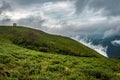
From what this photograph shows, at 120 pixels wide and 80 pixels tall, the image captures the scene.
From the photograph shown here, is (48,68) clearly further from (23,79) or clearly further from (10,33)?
(10,33)

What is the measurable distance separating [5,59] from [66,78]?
1155 cm

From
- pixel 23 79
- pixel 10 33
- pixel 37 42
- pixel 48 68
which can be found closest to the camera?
pixel 23 79

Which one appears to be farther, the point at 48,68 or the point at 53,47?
the point at 53,47

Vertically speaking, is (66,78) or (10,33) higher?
(10,33)

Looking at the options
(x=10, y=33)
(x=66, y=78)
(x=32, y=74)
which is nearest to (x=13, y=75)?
(x=32, y=74)

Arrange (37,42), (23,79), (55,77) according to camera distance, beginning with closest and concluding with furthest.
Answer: (23,79)
(55,77)
(37,42)

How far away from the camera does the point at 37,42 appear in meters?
86.4

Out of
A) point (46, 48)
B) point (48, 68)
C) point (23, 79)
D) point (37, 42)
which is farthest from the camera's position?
point (37, 42)

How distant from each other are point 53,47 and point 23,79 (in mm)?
54105

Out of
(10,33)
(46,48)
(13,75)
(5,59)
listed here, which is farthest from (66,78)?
(10,33)

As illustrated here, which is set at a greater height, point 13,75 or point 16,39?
point 16,39

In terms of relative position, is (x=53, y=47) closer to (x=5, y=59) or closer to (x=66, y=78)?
(x=5, y=59)

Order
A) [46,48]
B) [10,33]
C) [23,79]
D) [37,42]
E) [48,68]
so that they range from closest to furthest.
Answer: [23,79]
[48,68]
[46,48]
[37,42]
[10,33]

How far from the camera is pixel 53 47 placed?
82938mm
